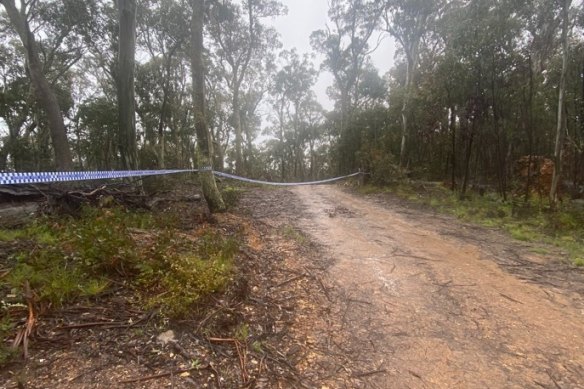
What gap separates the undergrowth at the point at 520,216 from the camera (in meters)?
6.37

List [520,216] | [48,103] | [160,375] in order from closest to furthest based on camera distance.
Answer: [160,375] → [520,216] → [48,103]

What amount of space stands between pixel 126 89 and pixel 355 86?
895 inches

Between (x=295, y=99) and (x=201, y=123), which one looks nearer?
(x=201, y=123)

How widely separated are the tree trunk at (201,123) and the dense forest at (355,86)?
37 millimetres

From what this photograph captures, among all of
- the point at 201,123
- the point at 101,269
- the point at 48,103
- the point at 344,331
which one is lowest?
the point at 344,331

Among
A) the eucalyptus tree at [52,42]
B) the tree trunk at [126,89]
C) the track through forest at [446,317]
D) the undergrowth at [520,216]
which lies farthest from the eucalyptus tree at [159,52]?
the track through forest at [446,317]

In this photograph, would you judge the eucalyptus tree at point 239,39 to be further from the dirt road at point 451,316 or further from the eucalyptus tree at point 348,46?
the dirt road at point 451,316

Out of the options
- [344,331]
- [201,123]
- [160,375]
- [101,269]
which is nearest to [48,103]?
[201,123]

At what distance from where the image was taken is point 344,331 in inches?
121

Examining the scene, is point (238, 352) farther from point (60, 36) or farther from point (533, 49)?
point (60, 36)

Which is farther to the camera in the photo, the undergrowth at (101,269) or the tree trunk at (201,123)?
the tree trunk at (201,123)

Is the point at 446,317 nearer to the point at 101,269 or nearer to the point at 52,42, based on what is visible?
the point at 101,269

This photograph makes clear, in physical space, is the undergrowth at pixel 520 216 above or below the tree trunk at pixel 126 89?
below

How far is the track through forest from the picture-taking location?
8.31 ft
